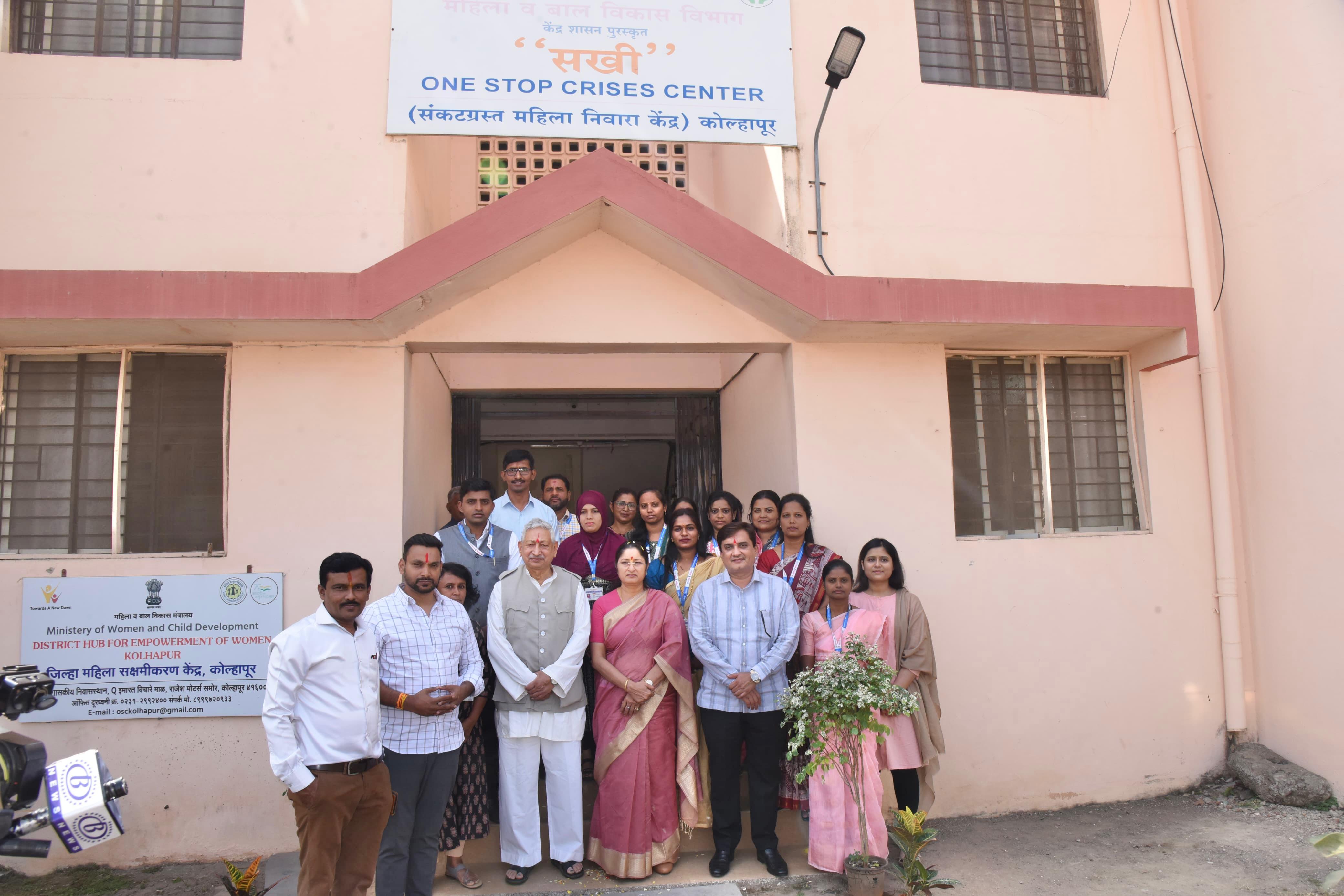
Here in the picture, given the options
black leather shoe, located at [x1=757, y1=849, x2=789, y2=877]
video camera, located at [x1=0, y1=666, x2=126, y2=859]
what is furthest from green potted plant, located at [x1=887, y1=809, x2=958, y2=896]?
video camera, located at [x1=0, y1=666, x2=126, y2=859]

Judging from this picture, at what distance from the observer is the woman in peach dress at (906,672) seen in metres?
4.39

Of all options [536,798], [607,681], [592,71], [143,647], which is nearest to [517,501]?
[607,681]

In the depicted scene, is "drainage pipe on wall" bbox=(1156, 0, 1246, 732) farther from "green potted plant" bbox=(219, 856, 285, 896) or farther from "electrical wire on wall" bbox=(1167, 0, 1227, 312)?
"green potted plant" bbox=(219, 856, 285, 896)

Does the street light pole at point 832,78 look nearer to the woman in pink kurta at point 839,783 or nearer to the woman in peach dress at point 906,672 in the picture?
the woman in peach dress at point 906,672

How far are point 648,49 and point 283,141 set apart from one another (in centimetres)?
211

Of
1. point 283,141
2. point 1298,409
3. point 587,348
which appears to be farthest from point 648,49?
point 1298,409

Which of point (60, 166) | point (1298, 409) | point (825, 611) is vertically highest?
point (60, 166)

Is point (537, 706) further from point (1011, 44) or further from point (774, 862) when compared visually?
point (1011, 44)

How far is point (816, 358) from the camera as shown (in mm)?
5105

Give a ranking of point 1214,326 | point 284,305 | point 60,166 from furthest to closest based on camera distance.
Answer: point 1214,326 → point 60,166 → point 284,305

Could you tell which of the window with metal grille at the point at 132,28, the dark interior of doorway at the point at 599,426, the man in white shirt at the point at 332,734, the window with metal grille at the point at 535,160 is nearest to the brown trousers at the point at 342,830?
the man in white shirt at the point at 332,734

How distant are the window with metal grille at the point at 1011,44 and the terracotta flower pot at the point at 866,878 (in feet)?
15.2

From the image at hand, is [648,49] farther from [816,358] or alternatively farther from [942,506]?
[942,506]

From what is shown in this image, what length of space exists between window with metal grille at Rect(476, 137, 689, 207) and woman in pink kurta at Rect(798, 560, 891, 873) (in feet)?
11.5
